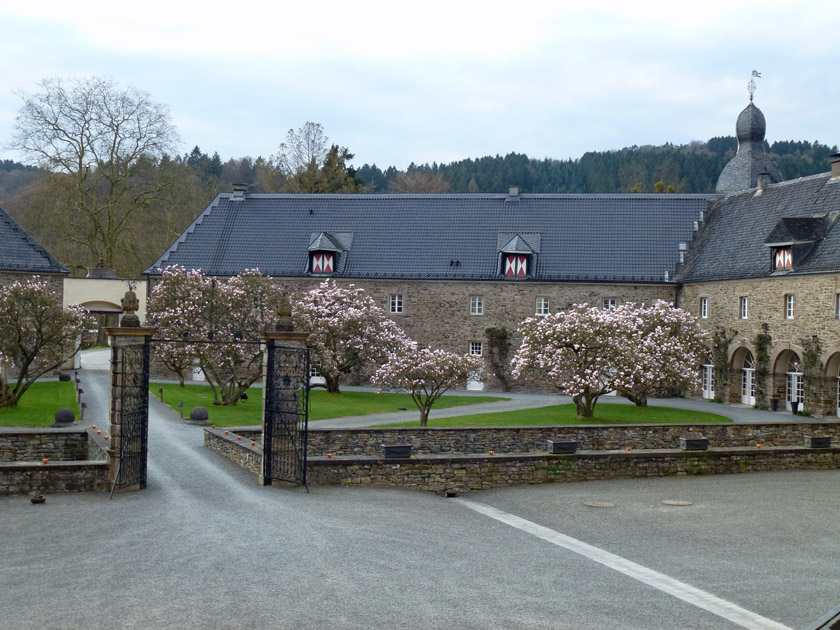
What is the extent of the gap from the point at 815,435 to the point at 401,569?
16.9 m

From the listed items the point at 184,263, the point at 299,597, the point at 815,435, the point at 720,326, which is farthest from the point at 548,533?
the point at 184,263

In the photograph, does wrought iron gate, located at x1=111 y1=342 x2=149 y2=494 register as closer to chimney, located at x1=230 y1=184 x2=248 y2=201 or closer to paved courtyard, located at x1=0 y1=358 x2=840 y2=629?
paved courtyard, located at x1=0 y1=358 x2=840 y2=629

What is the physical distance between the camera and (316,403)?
3447 centimetres

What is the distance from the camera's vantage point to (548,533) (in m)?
15.9

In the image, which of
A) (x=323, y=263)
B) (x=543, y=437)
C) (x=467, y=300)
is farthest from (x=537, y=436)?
(x=323, y=263)

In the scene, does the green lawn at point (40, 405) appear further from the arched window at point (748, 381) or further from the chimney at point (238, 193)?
the arched window at point (748, 381)

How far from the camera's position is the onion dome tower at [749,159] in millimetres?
44406

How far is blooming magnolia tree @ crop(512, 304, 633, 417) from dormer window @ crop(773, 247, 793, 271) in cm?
691

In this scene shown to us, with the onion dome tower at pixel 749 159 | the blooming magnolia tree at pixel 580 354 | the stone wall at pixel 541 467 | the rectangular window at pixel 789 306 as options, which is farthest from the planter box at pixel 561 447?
the onion dome tower at pixel 749 159

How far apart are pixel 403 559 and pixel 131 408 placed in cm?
697

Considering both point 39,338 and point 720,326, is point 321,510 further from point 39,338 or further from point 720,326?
point 720,326

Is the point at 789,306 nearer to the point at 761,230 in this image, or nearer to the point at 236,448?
the point at 761,230

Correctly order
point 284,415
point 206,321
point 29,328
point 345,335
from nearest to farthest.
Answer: point 284,415 → point 29,328 → point 206,321 → point 345,335

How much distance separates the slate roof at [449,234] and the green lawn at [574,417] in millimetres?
9375
